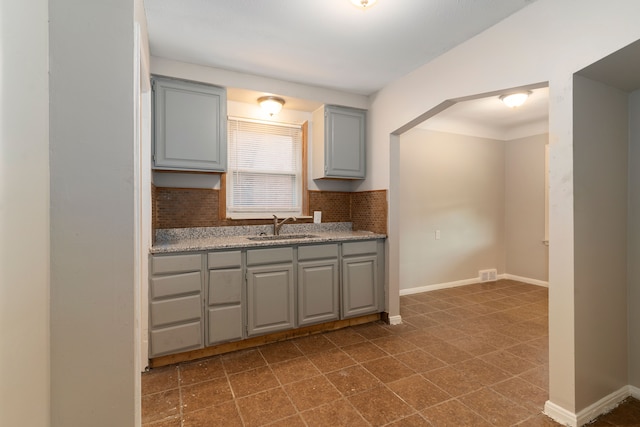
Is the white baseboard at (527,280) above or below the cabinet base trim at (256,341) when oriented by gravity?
above

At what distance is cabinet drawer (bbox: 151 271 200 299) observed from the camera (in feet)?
7.41

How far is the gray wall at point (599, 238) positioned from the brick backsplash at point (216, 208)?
1.71 metres

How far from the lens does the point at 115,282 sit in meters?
1.02

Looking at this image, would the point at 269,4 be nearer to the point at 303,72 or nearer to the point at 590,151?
the point at 303,72

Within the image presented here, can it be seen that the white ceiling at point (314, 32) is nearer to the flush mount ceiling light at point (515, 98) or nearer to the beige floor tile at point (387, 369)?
the flush mount ceiling light at point (515, 98)

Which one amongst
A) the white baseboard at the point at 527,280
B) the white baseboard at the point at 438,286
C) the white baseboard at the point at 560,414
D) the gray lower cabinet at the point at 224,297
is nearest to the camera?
the white baseboard at the point at 560,414

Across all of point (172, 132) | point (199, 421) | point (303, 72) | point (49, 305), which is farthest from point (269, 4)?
point (199, 421)

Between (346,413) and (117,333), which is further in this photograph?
(346,413)

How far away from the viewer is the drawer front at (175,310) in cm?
227

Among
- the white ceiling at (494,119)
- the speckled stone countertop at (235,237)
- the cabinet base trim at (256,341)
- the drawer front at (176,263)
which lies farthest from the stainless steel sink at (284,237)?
the white ceiling at (494,119)

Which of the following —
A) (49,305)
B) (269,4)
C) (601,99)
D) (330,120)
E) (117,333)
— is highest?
(269,4)

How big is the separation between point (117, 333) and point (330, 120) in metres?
2.80

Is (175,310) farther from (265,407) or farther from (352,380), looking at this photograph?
(352,380)

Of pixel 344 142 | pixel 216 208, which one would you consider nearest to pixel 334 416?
pixel 216 208
